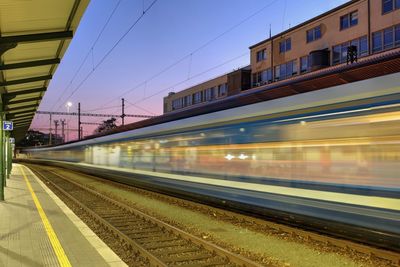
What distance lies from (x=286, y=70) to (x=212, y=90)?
1786 cm

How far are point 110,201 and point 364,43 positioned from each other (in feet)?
85.5

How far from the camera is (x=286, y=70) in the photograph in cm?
4175

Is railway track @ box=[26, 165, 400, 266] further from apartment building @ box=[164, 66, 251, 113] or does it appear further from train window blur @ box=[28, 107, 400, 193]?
apartment building @ box=[164, 66, 251, 113]

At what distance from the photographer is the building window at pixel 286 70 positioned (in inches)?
1603

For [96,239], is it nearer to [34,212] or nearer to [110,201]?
[34,212]

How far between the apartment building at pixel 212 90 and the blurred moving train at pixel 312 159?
38.0 meters

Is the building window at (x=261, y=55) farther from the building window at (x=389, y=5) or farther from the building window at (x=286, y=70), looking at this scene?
the building window at (x=389, y=5)

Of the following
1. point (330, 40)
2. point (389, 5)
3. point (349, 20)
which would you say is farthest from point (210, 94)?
point (389, 5)

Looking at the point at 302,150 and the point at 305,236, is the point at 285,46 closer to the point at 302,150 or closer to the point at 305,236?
the point at 302,150

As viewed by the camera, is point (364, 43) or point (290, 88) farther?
point (364, 43)

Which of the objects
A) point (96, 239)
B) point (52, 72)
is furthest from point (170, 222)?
point (52, 72)

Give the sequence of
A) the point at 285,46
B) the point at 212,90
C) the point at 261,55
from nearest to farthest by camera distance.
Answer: the point at 285,46, the point at 261,55, the point at 212,90

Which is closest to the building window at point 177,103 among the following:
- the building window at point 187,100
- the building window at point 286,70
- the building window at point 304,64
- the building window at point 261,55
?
the building window at point 187,100

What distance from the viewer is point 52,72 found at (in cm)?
1470
